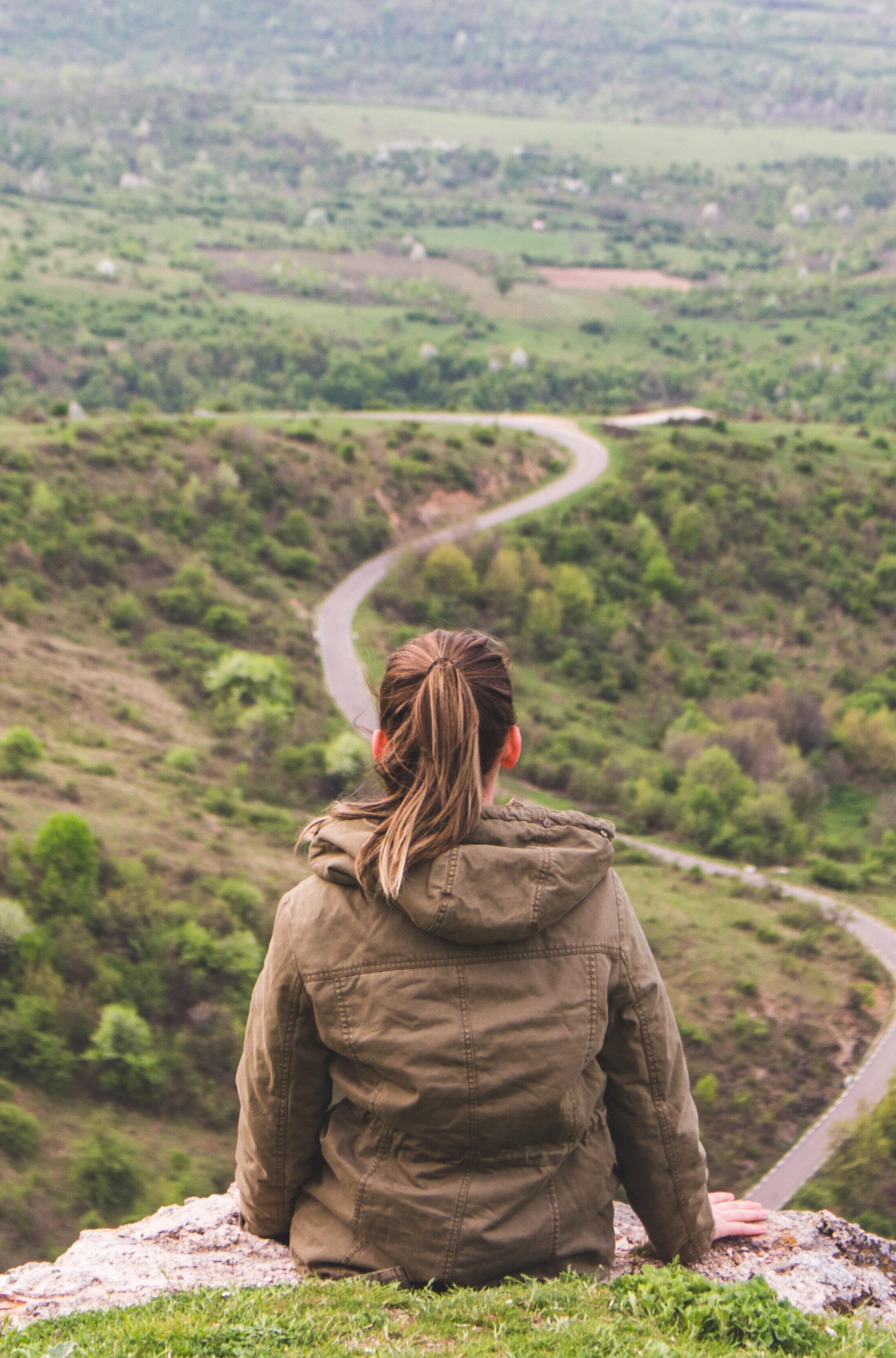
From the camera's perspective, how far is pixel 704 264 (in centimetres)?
17388

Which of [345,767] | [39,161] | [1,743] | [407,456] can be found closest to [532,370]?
[407,456]

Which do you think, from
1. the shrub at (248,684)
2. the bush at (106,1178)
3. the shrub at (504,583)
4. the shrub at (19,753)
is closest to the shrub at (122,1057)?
the bush at (106,1178)

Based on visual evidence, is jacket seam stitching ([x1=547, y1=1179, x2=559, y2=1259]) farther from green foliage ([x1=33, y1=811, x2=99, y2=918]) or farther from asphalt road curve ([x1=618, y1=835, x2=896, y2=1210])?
green foliage ([x1=33, y1=811, x2=99, y2=918])

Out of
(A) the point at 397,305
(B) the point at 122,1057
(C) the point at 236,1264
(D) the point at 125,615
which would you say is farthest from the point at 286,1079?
(A) the point at 397,305

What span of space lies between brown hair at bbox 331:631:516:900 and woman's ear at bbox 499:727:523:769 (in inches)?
1.5

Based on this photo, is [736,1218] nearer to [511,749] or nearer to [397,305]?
[511,749]

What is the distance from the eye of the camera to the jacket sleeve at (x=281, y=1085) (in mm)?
4477

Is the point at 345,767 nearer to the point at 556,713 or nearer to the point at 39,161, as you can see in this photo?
the point at 556,713

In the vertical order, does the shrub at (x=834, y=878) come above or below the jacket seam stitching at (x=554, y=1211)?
below

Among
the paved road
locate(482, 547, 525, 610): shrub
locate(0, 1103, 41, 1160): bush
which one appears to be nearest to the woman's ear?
locate(0, 1103, 41, 1160): bush

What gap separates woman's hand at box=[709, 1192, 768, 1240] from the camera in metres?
5.51

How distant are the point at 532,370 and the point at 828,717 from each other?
70.9 meters

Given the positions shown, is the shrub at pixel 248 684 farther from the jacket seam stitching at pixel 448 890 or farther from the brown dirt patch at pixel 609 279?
the brown dirt patch at pixel 609 279

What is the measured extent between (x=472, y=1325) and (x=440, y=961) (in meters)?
1.41
